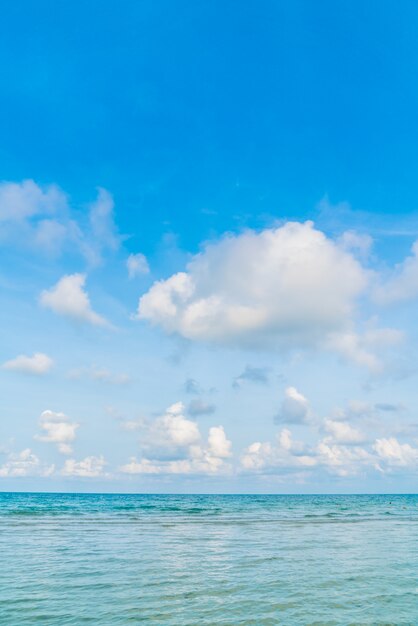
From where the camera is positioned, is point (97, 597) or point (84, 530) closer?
point (97, 597)

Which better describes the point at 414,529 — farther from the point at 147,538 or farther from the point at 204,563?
the point at 204,563

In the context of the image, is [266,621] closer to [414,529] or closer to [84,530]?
[84,530]

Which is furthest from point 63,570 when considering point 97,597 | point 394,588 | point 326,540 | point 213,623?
point 326,540

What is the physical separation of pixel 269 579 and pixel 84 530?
84.3ft

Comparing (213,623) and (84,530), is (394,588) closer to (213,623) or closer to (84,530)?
(213,623)

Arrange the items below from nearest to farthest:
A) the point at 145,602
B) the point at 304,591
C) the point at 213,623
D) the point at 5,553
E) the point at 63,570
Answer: the point at 213,623 < the point at 145,602 < the point at 304,591 < the point at 63,570 < the point at 5,553

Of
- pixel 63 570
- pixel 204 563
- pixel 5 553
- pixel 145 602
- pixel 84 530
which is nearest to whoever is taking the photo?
pixel 145 602

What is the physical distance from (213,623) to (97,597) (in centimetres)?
476

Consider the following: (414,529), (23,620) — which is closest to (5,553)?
(23,620)

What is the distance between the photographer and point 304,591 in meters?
18.1

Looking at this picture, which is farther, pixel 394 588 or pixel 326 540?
pixel 326 540

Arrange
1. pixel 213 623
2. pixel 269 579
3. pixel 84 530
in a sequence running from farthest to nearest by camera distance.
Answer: pixel 84 530, pixel 269 579, pixel 213 623

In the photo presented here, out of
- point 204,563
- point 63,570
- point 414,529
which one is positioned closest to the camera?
point 63,570

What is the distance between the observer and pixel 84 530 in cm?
4175
